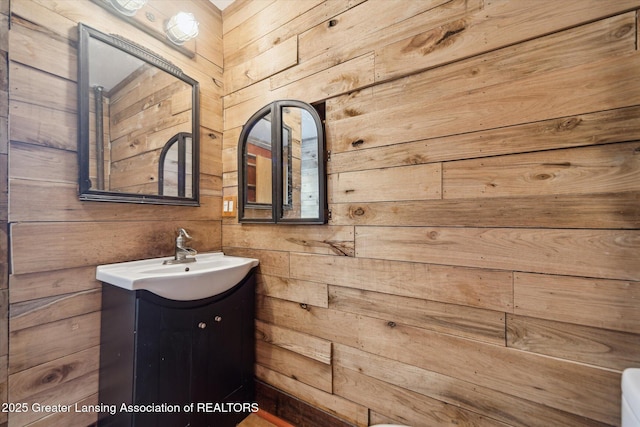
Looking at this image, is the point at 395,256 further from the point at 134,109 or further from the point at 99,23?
the point at 99,23

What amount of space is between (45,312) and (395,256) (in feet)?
4.89

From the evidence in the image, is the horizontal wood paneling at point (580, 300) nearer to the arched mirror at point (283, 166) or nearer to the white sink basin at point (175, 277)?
the arched mirror at point (283, 166)

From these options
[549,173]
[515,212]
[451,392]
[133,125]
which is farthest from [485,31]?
[133,125]

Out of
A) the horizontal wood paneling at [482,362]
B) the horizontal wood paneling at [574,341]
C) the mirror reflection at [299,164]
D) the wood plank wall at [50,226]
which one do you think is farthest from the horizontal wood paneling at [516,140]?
the wood plank wall at [50,226]

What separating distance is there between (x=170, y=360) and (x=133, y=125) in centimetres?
117

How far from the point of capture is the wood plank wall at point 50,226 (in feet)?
3.21

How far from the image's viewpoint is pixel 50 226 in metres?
1.05

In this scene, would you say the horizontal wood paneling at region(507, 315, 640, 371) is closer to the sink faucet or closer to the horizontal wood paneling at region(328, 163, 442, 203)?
the horizontal wood paneling at region(328, 163, 442, 203)

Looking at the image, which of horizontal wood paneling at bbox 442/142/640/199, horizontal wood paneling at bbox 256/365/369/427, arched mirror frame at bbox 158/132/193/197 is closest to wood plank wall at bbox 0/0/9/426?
arched mirror frame at bbox 158/132/193/197

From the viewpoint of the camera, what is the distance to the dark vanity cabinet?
1003mm

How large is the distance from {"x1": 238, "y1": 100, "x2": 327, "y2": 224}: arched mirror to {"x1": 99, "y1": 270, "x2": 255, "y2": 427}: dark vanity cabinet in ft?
1.75

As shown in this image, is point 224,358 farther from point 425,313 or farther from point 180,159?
point 180,159

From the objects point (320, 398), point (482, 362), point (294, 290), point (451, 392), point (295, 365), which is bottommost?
point (320, 398)

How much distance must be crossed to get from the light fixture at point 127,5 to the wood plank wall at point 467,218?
2.45 feet
